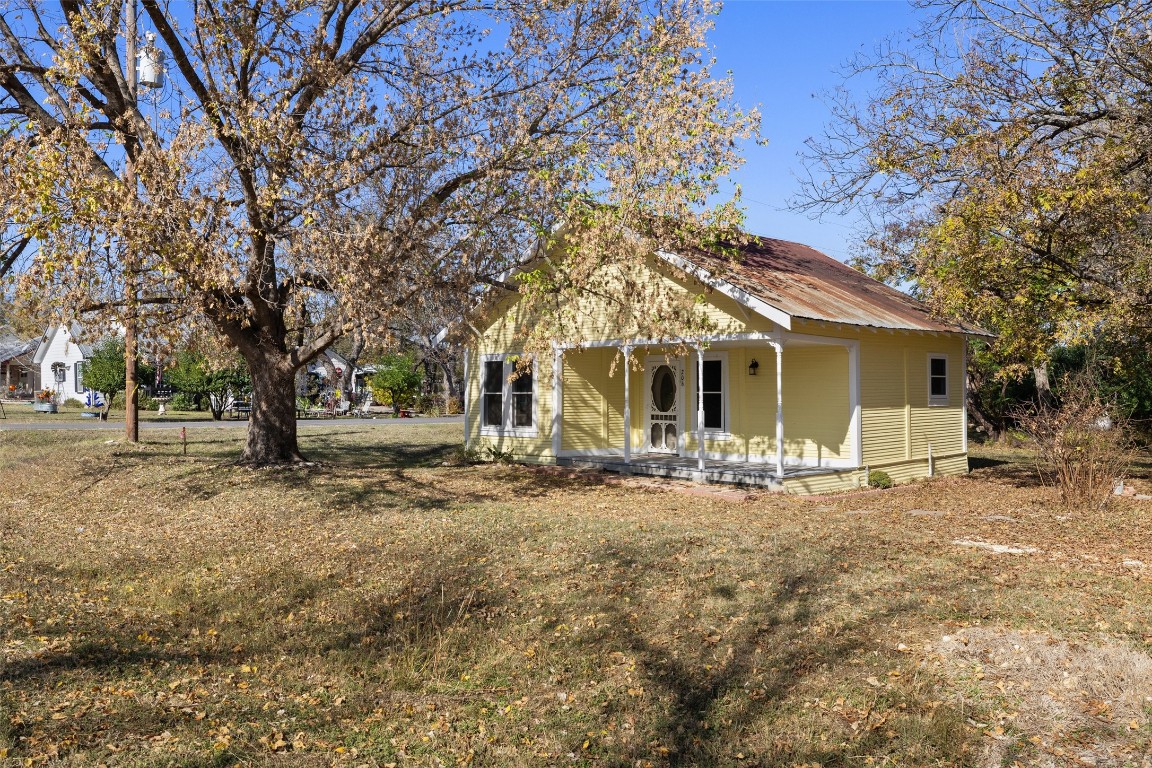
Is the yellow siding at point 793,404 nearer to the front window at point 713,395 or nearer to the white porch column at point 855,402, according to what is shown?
the white porch column at point 855,402

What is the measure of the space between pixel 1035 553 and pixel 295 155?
10.6 m

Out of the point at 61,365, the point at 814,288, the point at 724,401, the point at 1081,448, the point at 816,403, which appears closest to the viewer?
the point at 1081,448

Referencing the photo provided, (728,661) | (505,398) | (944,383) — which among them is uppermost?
(944,383)

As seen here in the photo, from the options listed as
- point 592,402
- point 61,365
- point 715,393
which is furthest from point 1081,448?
point 61,365

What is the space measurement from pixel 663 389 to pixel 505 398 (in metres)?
3.43

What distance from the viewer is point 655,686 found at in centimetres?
581

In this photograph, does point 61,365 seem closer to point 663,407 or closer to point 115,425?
point 115,425

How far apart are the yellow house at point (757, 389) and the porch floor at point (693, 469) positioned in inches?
1.1

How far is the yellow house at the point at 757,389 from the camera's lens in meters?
14.6

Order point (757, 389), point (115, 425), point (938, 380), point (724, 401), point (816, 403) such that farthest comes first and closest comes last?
1. point (115, 425)
2. point (938, 380)
3. point (724, 401)
4. point (757, 389)
5. point (816, 403)

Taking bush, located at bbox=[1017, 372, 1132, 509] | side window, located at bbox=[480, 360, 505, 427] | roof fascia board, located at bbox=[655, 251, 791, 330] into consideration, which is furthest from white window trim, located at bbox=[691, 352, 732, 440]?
bush, located at bbox=[1017, 372, 1132, 509]

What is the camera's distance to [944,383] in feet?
58.6

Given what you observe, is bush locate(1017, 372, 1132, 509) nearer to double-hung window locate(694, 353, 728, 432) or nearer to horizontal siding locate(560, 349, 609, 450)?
double-hung window locate(694, 353, 728, 432)

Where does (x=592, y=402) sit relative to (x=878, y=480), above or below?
above
